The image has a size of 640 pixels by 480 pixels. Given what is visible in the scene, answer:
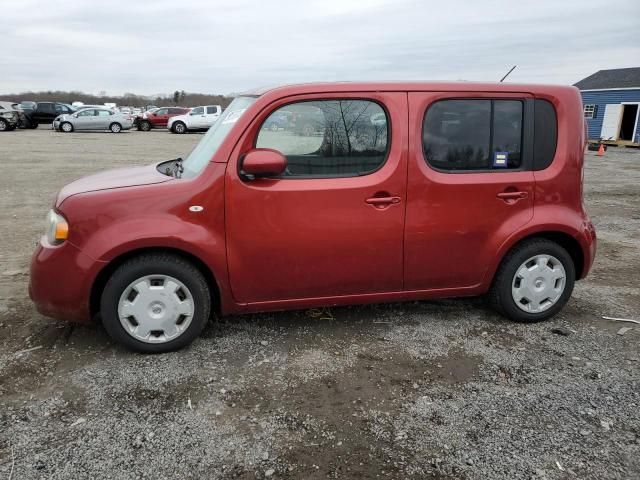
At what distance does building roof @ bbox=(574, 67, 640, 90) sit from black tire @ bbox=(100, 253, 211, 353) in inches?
1232

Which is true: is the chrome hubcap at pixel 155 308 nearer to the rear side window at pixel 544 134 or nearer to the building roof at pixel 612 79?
the rear side window at pixel 544 134

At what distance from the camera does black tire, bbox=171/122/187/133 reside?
1230 inches

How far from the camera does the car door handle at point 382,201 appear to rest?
3.61 meters

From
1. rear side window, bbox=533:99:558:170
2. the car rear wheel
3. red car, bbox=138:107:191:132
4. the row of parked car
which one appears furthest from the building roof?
rear side window, bbox=533:99:558:170

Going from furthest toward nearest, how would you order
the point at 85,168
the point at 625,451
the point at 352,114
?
the point at 85,168 < the point at 352,114 < the point at 625,451

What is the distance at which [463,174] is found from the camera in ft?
12.5

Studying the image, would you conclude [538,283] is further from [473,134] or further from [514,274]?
[473,134]

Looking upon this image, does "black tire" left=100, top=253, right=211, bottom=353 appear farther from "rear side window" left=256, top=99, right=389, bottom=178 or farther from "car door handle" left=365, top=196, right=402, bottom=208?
"car door handle" left=365, top=196, right=402, bottom=208

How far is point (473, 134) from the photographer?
151 inches

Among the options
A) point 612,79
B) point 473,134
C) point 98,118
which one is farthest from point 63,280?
Result: point 612,79

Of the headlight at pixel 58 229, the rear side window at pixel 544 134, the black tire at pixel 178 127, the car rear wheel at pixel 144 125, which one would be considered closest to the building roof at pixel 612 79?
the black tire at pixel 178 127

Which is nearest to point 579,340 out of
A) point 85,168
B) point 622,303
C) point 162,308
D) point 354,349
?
point 622,303

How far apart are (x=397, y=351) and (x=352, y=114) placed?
5.61ft

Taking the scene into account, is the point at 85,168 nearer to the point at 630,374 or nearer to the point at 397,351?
the point at 397,351
